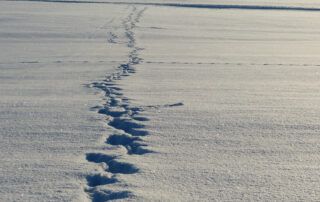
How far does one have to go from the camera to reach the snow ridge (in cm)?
305

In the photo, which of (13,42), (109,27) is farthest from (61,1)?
(13,42)

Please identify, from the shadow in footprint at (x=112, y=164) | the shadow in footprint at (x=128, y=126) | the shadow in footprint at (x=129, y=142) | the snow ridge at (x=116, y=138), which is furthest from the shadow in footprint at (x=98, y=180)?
the shadow in footprint at (x=128, y=126)

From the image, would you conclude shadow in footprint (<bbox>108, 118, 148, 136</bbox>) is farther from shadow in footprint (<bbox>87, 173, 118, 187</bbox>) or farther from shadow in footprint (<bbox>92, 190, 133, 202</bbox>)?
shadow in footprint (<bbox>92, 190, 133, 202</bbox>)

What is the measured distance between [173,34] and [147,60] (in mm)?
3904

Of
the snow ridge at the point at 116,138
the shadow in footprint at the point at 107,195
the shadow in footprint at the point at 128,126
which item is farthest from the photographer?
the shadow in footprint at the point at 128,126

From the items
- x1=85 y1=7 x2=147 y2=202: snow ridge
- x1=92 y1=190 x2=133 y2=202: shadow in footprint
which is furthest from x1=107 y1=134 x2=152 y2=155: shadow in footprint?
x1=92 y1=190 x2=133 y2=202: shadow in footprint

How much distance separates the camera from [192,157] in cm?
362

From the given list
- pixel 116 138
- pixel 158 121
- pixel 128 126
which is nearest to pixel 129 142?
pixel 116 138

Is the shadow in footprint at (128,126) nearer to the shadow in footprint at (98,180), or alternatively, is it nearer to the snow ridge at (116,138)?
the snow ridge at (116,138)

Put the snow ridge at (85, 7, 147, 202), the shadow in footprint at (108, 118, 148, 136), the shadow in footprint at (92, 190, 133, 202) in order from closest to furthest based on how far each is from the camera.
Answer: the shadow in footprint at (92, 190, 133, 202)
the snow ridge at (85, 7, 147, 202)
the shadow in footprint at (108, 118, 148, 136)

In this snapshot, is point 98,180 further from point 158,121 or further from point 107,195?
point 158,121

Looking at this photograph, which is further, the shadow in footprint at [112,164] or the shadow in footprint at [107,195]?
the shadow in footprint at [112,164]

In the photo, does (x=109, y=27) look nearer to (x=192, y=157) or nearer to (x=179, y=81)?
(x=179, y=81)

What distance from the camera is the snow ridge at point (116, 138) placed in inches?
120
